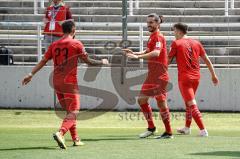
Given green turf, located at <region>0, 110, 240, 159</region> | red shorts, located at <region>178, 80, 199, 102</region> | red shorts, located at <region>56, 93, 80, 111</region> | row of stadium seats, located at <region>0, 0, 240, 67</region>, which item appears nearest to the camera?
green turf, located at <region>0, 110, 240, 159</region>

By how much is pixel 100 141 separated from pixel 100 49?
8.10 meters

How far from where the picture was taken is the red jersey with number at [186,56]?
1484cm

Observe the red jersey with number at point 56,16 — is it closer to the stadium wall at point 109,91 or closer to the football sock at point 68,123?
the stadium wall at point 109,91

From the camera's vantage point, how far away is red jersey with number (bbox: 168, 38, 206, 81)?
14836 mm

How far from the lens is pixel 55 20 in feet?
65.4

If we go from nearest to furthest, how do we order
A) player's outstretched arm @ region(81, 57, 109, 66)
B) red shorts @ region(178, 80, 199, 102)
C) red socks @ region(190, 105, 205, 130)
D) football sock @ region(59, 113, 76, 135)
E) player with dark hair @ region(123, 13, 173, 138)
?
football sock @ region(59, 113, 76, 135) < player's outstretched arm @ region(81, 57, 109, 66) < player with dark hair @ region(123, 13, 173, 138) < red socks @ region(190, 105, 205, 130) < red shorts @ region(178, 80, 199, 102)

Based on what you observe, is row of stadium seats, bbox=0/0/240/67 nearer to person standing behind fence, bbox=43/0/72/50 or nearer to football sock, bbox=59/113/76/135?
person standing behind fence, bbox=43/0/72/50

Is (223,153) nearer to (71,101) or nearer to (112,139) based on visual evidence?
(71,101)

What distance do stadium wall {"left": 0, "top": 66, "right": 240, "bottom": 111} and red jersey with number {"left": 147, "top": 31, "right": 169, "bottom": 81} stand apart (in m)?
5.13

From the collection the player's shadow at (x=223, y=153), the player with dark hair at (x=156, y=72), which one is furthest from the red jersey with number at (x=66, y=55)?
the player's shadow at (x=223, y=153)

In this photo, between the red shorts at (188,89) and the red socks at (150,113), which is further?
the red shorts at (188,89)

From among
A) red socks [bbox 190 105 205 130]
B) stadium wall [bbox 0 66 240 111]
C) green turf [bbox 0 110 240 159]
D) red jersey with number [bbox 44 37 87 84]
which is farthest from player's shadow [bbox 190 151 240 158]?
stadium wall [bbox 0 66 240 111]

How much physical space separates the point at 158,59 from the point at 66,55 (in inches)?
94.0

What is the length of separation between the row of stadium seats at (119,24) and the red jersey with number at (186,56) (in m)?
5.82
